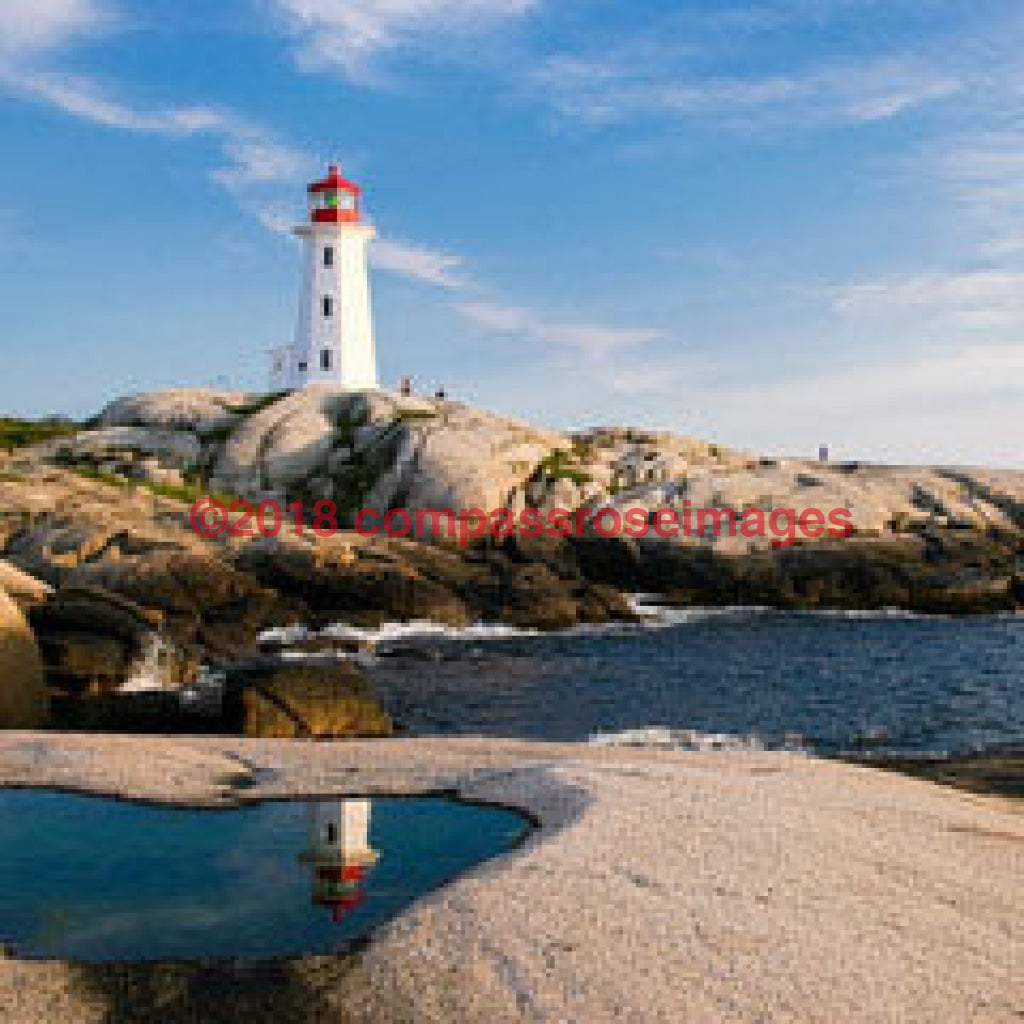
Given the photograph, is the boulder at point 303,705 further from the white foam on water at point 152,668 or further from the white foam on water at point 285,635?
the white foam on water at point 285,635

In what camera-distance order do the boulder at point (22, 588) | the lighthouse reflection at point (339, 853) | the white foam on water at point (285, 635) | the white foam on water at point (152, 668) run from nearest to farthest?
the lighthouse reflection at point (339, 853)
the white foam on water at point (152, 668)
the boulder at point (22, 588)
the white foam on water at point (285, 635)

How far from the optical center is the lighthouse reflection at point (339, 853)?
35.7 feet

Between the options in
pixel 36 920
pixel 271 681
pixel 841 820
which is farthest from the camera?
pixel 271 681

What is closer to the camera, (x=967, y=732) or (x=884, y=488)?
(x=967, y=732)

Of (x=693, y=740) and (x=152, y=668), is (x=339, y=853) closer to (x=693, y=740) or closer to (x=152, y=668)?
(x=693, y=740)

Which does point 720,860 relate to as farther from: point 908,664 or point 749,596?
point 749,596

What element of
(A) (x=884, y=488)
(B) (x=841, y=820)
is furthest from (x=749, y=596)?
(B) (x=841, y=820)

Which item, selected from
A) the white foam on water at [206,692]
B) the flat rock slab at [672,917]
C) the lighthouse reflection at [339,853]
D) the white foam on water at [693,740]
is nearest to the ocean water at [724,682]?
the white foam on water at [693,740]

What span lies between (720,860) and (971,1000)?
3169 mm

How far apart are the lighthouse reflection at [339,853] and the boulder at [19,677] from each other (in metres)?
10.7

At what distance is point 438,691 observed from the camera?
3198 centimetres

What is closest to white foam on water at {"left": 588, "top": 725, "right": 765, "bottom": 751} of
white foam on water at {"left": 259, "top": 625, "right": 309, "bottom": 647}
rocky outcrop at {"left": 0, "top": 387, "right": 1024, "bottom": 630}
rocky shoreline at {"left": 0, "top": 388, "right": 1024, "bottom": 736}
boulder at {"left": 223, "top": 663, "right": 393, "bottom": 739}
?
boulder at {"left": 223, "top": 663, "right": 393, "bottom": 739}

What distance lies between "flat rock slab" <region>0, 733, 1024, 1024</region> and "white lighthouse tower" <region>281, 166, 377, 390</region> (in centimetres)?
6261

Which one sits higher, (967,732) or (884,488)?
(884,488)
